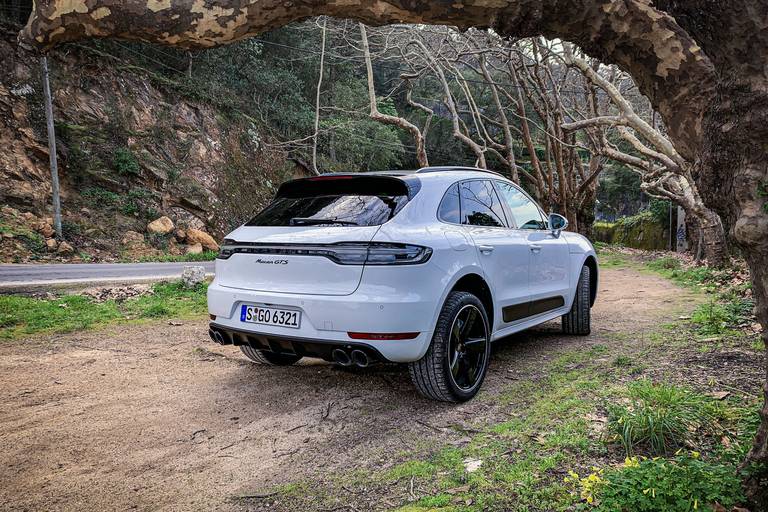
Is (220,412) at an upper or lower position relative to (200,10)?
lower

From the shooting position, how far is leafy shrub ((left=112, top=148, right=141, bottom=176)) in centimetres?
1758

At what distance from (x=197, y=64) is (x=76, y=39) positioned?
24.0 m

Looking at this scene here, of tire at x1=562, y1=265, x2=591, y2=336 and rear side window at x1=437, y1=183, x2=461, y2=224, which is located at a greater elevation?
rear side window at x1=437, y1=183, x2=461, y2=224

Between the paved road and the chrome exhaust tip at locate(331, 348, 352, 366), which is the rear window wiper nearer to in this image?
the chrome exhaust tip at locate(331, 348, 352, 366)

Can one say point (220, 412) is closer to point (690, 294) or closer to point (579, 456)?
point (579, 456)

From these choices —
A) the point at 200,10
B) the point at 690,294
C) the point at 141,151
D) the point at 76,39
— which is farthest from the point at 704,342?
the point at 141,151

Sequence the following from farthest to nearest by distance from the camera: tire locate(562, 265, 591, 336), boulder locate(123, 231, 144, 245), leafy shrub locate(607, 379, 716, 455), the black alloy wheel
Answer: boulder locate(123, 231, 144, 245), tire locate(562, 265, 591, 336), the black alloy wheel, leafy shrub locate(607, 379, 716, 455)

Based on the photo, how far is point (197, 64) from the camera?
23484mm

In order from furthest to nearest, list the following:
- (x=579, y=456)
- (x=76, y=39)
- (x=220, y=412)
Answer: (x=220, y=412) < (x=579, y=456) < (x=76, y=39)

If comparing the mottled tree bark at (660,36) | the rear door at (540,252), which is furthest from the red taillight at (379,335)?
the rear door at (540,252)

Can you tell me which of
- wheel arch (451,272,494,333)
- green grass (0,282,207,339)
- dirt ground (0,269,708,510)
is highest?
wheel arch (451,272,494,333)

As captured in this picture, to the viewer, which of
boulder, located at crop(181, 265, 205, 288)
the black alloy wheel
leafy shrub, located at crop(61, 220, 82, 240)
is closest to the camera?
the black alloy wheel

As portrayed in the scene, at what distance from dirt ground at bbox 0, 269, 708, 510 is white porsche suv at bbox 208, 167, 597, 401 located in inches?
16.8

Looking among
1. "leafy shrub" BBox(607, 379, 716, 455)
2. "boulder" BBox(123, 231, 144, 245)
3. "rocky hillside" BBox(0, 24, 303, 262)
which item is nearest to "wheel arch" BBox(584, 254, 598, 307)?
"leafy shrub" BBox(607, 379, 716, 455)
